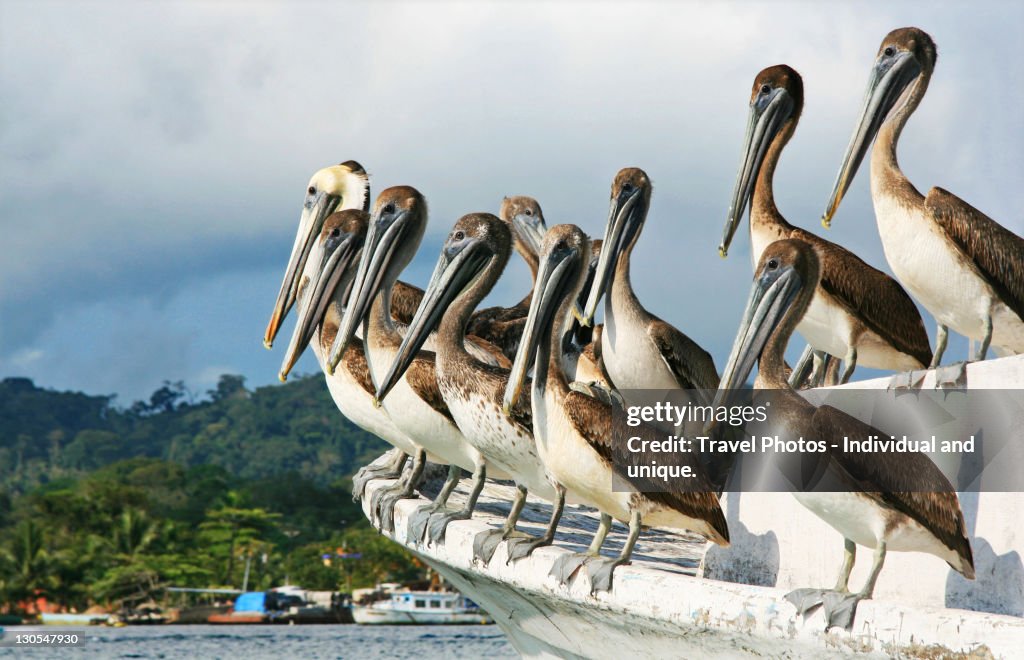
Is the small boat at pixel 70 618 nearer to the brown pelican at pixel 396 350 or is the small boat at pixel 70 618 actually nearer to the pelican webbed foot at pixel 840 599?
the brown pelican at pixel 396 350

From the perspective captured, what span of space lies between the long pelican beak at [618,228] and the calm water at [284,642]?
2293 cm

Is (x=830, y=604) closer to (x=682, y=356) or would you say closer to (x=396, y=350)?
(x=682, y=356)

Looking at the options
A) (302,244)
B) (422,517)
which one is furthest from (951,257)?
(302,244)

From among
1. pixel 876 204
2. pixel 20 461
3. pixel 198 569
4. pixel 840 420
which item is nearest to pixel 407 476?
pixel 876 204

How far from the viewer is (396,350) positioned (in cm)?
700

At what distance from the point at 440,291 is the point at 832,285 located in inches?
81.0

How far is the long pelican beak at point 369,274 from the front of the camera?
24.1ft

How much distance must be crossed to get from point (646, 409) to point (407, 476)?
2586 millimetres

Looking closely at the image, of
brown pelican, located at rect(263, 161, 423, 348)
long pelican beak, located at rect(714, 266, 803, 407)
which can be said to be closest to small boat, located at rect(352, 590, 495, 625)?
brown pelican, located at rect(263, 161, 423, 348)

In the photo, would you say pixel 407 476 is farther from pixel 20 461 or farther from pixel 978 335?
pixel 20 461

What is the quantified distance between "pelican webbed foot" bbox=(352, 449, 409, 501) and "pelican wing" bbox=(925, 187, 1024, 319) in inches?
169

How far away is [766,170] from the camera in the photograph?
7.10 m

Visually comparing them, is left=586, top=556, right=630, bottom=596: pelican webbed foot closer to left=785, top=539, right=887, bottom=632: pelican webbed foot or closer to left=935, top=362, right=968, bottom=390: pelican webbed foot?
left=785, top=539, right=887, bottom=632: pelican webbed foot

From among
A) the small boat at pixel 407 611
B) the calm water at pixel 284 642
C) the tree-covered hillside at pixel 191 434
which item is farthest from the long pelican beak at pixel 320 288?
the tree-covered hillside at pixel 191 434
